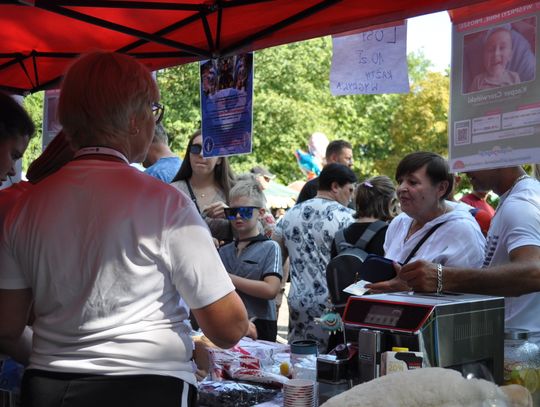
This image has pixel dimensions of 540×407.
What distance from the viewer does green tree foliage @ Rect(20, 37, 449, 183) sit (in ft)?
62.9

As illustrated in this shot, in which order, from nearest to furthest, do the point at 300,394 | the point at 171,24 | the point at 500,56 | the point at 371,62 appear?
1. the point at 300,394
2. the point at 500,56
3. the point at 371,62
4. the point at 171,24

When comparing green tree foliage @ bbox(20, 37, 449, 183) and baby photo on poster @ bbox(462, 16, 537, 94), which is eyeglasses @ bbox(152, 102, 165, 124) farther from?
green tree foliage @ bbox(20, 37, 449, 183)

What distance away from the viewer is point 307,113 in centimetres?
2127

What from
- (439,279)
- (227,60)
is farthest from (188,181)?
(439,279)

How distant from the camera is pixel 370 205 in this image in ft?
14.5

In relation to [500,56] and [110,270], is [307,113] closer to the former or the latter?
[500,56]

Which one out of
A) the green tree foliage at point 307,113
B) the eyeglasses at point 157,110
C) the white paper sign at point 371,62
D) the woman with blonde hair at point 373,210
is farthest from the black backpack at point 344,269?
the green tree foliage at point 307,113

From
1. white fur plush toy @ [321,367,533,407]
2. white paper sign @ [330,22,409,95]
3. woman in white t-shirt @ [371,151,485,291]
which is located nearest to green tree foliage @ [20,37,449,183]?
white paper sign @ [330,22,409,95]

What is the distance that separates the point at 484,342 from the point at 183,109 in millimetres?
17718

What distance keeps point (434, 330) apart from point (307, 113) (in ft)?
65.0

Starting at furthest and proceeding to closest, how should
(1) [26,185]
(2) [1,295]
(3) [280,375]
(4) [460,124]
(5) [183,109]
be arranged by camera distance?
(5) [183,109] < (4) [460,124] < (3) [280,375] < (1) [26,185] < (2) [1,295]

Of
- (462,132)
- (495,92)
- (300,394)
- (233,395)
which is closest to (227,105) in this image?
(462,132)

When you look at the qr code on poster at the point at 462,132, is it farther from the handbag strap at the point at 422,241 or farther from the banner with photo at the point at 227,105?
the banner with photo at the point at 227,105

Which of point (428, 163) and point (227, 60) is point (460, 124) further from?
point (227, 60)
